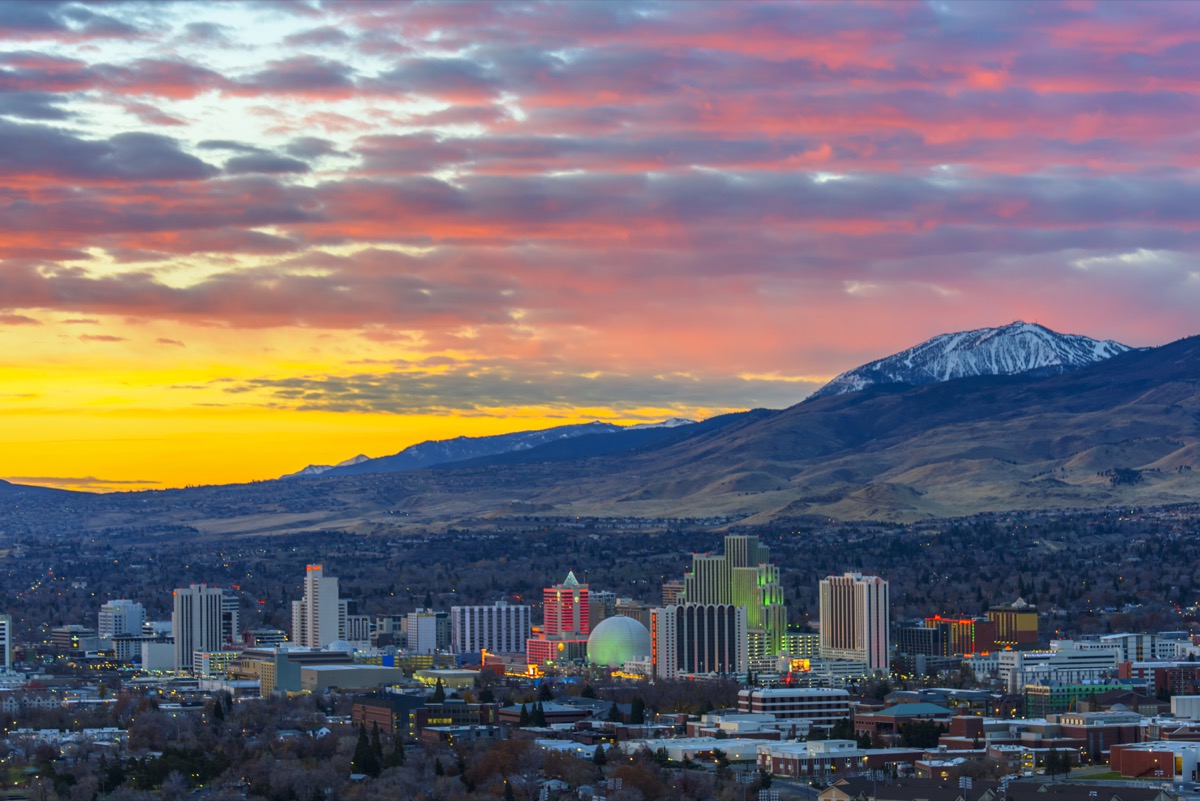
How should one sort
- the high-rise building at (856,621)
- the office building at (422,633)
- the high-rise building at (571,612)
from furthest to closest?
the high-rise building at (571,612) → the office building at (422,633) → the high-rise building at (856,621)

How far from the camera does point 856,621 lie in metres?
178

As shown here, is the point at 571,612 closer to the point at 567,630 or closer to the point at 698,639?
the point at 567,630

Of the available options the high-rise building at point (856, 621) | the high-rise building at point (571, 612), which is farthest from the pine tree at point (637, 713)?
the high-rise building at point (571, 612)

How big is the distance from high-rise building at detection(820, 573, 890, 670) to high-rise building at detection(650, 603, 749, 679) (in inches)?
267

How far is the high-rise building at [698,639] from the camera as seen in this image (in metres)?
169

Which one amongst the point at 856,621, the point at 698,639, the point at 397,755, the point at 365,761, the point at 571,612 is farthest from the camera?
the point at 571,612

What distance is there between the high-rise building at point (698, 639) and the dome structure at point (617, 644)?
488 centimetres

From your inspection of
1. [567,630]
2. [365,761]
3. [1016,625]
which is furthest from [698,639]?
[365,761]

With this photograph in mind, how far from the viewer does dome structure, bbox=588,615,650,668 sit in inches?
6998

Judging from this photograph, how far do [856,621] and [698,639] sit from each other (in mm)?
12811

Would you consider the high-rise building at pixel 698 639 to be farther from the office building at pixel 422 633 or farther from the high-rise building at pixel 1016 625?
the office building at pixel 422 633

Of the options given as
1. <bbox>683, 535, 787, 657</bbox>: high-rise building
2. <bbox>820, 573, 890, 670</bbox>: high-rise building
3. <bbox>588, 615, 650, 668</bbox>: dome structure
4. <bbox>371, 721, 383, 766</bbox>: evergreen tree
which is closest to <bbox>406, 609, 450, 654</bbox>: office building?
<bbox>588, 615, 650, 668</bbox>: dome structure

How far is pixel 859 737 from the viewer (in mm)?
117688

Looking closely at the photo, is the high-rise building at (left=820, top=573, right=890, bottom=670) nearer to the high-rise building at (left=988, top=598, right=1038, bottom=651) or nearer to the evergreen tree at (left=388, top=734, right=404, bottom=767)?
the high-rise building at (left=988, top=598, right=1038, bottom=651)
